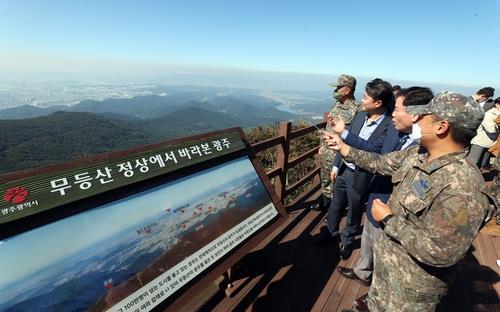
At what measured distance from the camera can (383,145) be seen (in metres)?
2.81

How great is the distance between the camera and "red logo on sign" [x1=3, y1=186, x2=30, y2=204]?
1.32 m

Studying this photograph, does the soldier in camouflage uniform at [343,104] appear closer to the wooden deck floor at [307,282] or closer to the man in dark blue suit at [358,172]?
the man in dark blue suit at [358,172]

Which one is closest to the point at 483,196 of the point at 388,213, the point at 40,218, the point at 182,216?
the point at 388,213

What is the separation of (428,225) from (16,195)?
79.7 inches

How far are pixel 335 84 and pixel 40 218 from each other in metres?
3.92

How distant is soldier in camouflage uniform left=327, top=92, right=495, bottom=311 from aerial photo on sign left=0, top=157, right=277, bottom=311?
117 cm

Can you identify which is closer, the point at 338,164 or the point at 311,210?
the point at 338,164

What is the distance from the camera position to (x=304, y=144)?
8.85m

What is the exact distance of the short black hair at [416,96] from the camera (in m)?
2.30

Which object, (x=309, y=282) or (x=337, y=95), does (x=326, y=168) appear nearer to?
(x=337, y=95)

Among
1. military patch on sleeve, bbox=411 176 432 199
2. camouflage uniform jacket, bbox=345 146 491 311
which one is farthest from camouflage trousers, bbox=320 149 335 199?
military patch on sleeve, bbox=411 176 432 199

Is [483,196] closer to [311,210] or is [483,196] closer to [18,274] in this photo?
[18,274]

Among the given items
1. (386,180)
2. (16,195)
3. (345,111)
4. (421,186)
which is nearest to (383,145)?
(386,180)

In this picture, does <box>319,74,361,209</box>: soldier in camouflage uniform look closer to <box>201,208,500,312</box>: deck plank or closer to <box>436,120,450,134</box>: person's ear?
<box>201,208,500,312</box>: deck plank
